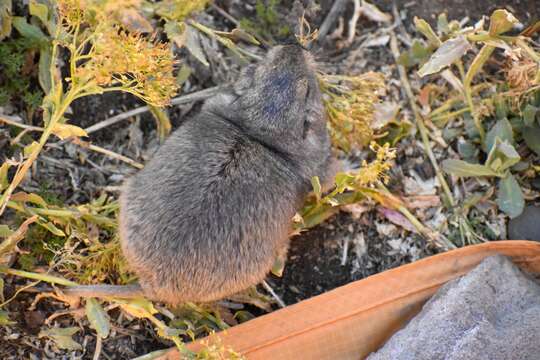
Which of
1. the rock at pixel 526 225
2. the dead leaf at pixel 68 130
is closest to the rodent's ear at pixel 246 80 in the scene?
the dead leaf at pixel 68 130

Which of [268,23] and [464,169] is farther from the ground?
[268,23]

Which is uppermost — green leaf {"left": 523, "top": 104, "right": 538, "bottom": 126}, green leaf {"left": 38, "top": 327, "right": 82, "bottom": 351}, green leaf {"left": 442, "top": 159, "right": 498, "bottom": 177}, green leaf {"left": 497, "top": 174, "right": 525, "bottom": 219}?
green leaf {"left": 523, "top": 104, "right": 538, "bottom": 126}

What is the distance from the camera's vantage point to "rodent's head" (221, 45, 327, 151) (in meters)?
2.96

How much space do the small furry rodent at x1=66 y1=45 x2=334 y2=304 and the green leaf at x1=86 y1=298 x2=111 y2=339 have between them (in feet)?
0.17

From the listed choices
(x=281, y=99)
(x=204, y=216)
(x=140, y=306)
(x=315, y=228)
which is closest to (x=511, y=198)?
(x=315, y=228)

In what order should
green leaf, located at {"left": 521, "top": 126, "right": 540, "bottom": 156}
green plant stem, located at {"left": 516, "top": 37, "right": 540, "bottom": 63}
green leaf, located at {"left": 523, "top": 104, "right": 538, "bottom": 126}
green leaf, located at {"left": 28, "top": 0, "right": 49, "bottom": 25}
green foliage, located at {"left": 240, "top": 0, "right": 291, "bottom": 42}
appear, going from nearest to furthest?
1. green leaf, located at {"left": 28, "top": 0, "right": 49, "bottom": 25}
2. green plant stem, located at {"left": 516, "top": 37, "right": 540, "bottom": 63}
3. green leaf, located at {"left": 523, "top": 104, "right": 538, "bottom": 126}
4. green leaf, located at {"left": 521, "top": 126, "right": 540, "bottom": 156}
5. green foliage, located at {"left": 240, "top": 0, "right": 291, "bottom": 42}

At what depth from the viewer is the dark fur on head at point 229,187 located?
267 centimetres

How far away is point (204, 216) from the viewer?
2.66 metres

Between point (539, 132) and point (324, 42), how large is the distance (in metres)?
1.23

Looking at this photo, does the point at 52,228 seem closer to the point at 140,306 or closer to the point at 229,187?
the point at 140,306

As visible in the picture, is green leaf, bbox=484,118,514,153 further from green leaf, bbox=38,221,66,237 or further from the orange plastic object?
green leaf, bbox=38,221,66,237

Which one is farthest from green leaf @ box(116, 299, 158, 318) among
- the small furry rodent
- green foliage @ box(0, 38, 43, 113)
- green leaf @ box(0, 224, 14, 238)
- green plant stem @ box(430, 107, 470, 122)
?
green plant stem @ box(430, 107, 470, 122)

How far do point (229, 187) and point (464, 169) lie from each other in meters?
1.21

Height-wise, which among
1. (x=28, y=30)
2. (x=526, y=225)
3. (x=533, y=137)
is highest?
(x=28, y=30)
